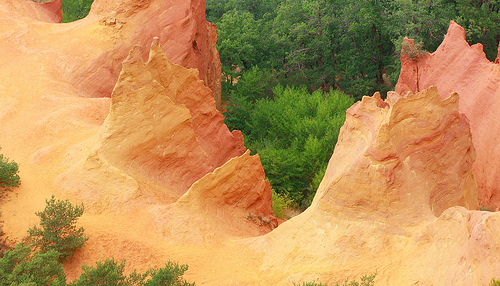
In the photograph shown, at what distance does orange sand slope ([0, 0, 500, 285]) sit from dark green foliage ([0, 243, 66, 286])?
31.5 inches

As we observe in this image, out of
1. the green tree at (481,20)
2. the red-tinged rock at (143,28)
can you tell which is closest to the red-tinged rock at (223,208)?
the red-tinged rock at (143,28)

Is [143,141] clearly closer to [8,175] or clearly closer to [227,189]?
[227,189]

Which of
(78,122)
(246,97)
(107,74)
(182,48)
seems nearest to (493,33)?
(246,97)

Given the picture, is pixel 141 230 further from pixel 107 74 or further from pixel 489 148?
pixel 489 148

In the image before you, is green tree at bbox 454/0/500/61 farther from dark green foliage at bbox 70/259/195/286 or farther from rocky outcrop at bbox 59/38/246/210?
dark green foliage at bbox 70/259/195/286

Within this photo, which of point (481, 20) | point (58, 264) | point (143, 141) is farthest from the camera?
point (481, 20)

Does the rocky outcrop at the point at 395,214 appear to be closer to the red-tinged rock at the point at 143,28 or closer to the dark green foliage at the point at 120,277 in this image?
the dark green foliage at the point at 120,277

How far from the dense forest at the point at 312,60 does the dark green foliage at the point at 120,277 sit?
13357 mm

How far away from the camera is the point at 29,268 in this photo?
10.4 meters

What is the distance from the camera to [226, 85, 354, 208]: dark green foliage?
23775 millimetres

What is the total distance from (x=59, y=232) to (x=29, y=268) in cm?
123

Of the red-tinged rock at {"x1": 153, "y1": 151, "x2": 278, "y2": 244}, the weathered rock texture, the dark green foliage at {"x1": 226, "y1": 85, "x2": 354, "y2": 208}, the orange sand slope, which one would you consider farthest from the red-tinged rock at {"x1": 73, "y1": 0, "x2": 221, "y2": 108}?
the weathered rock texture

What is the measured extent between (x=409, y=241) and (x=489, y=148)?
14515mm

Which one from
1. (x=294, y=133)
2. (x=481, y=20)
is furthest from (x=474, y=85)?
(x=294, y=133)
